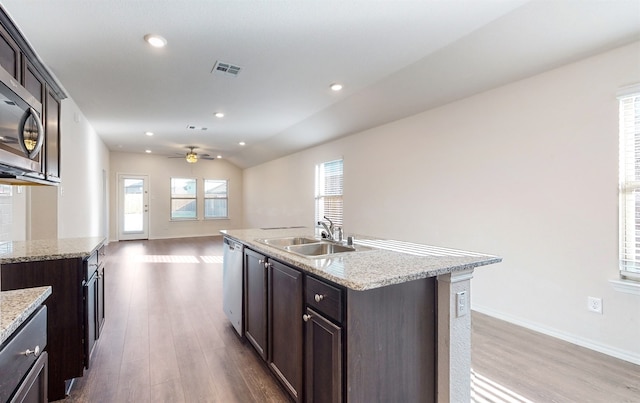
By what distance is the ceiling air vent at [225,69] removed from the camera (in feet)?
10.1

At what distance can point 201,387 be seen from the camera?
2.02 meters

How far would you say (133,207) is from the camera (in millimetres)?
8992

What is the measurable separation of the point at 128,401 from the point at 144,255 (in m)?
5.47

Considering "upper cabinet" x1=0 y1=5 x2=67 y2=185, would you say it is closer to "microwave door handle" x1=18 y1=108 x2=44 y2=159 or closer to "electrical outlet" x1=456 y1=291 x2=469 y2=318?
"microwave door handle" x1=18 y1=108 x2=44 y2=159

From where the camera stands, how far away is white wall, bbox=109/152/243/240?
8719mm

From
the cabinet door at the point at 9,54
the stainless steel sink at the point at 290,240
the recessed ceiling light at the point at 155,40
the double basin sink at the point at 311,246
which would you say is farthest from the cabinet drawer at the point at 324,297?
the recessed ceiling light at the point at 155,40

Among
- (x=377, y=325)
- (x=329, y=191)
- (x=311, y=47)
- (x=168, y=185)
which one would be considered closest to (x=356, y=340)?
(x=377, y=325)

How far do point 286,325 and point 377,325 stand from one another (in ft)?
2.16

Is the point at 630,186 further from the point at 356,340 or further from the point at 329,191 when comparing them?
the point at 329,191

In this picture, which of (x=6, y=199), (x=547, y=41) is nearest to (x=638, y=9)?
(x=547, y=41)

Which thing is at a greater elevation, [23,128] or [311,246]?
[23,128]

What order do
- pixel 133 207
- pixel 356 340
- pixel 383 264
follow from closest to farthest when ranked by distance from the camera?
1. pixel 356 340
2. pixel 383 264
3. pixel 133 207

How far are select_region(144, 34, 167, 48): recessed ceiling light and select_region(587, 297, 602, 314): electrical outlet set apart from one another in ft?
13.9

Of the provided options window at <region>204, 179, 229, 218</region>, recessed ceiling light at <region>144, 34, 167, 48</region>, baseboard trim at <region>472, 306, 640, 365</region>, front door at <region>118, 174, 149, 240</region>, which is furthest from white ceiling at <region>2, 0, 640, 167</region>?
window at <region>204, 179, 229, 218</region>
